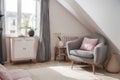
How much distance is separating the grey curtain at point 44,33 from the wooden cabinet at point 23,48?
210mm

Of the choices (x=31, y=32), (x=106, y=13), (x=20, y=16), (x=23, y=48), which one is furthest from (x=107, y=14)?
(x=20, y=16)

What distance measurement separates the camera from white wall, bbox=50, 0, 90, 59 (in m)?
5.15

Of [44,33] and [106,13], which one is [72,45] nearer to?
[44,33]

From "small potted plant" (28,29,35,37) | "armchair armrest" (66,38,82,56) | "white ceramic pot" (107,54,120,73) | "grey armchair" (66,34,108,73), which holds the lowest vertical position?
"white ceramic pot" (107,54,120,73)

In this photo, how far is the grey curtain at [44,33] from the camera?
16.1 ft

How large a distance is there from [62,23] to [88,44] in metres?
1.26

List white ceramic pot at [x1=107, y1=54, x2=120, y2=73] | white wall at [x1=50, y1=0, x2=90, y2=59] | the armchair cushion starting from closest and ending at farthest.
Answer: the armchair cushion → white ceramic pot at [x1=107, y1=54, x2=120, y2=73] → white wall at [x1=50, y1=0, x2=90, y2=59]

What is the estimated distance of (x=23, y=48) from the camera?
462 centimetres

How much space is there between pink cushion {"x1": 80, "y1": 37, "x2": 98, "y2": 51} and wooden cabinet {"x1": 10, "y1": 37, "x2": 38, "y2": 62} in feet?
4.38

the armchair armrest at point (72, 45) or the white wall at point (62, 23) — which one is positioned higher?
the white wall at point (62, 23)

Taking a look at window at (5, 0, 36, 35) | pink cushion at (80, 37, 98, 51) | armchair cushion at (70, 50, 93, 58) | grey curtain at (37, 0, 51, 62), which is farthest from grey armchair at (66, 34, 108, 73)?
window at (5, 0, 36, 35)

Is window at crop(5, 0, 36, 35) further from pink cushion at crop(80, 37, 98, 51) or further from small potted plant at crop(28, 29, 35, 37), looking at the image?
pink cushion at crop(80, 37, 98, 51)

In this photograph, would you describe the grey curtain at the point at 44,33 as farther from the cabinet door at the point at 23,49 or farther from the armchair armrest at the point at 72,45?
the armchair armrest at the point at 72,45

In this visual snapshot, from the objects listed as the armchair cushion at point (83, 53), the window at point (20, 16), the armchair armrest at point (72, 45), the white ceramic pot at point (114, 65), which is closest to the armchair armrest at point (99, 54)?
the armchair cushion at point (83, 53)
